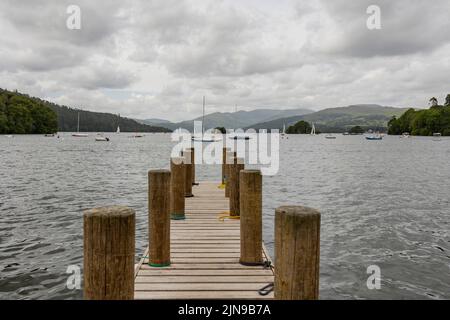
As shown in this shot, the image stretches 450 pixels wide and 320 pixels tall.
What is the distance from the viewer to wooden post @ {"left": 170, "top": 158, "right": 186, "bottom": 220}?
10.4 metres

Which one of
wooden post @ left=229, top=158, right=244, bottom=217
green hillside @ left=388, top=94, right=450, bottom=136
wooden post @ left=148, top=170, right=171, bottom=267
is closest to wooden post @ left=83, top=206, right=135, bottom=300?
wooden post @ left=148, top=170, right=171, bottom=267

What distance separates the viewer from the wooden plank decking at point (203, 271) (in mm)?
5668

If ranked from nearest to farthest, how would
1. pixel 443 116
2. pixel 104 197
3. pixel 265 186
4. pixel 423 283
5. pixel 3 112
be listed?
1. pixel 423 283
2. pixel 104 197
3. pixel 265 186
4. pixel 3 112
5. pixel 443 116

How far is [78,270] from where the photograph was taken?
32.3 feet

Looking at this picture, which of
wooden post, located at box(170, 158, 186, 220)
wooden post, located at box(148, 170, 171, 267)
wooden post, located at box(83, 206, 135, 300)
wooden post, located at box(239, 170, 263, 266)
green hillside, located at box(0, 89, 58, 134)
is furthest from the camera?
green hillside, located at box(0, 89, 58, 134)

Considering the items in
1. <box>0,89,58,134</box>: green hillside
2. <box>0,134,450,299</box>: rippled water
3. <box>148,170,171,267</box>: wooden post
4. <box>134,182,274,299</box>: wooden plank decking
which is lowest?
<box>0,134,450,299</box>: rippled water

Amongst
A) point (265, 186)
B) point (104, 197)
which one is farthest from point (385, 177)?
point (104, 197)

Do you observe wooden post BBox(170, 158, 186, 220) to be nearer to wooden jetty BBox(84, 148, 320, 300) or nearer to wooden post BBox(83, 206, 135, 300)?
wooden jetty BBox(84, 148, 320, 300)

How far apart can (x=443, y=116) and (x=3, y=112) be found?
16930 cm

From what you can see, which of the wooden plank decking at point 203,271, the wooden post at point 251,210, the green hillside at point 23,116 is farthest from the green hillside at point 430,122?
the wooden post at point 251,210

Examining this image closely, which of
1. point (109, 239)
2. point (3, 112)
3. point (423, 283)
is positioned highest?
point (3, 112)

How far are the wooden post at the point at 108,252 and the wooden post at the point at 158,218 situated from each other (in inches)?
112
